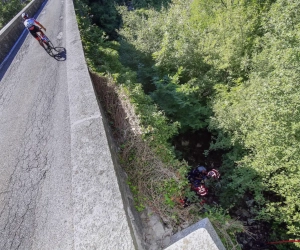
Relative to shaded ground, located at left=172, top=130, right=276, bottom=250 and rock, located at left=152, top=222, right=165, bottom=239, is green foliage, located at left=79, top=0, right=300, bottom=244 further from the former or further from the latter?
rock, located at left=152, top=222, right=165, bottom=239

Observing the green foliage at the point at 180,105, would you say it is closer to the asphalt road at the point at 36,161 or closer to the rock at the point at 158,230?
the asphalt road at the point at 36,161

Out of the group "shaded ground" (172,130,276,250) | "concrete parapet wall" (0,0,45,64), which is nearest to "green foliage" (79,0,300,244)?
"shaded ground" (172,130,276,250)

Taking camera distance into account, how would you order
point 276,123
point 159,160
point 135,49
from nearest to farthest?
point 159,160 < point 276,123 < point 135,49

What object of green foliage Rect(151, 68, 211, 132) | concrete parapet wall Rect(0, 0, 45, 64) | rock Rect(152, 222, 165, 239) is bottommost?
green foliage Rect(151, 68, 211, 132)

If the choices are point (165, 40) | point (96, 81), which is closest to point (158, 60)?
point (165, 40)

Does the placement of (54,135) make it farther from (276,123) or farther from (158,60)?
(158,60)

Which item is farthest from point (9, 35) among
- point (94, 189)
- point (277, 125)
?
point (277, 125)

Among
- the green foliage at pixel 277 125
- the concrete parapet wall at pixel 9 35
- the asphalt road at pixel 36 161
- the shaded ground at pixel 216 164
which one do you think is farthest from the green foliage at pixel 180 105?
the concrete parapet wall at pixel 9 35
